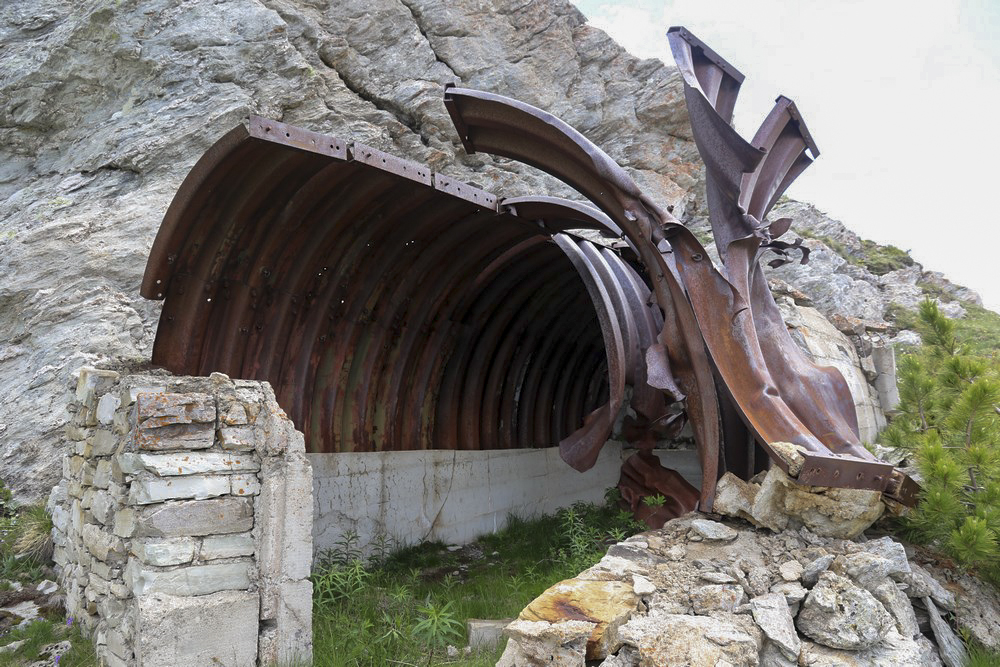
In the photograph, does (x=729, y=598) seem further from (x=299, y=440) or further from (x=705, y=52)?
(x=705, y=52)

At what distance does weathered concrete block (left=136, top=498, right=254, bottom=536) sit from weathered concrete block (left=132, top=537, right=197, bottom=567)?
35 mm

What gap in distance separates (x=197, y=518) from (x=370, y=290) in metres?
3.03

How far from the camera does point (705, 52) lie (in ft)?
19.3

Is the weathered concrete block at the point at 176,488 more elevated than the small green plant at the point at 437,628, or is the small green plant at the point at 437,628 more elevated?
the weathered concrete block at the point at 176,488

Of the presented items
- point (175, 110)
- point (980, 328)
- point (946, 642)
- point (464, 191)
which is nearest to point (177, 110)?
point (175, 110)

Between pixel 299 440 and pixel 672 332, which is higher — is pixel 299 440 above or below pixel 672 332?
below

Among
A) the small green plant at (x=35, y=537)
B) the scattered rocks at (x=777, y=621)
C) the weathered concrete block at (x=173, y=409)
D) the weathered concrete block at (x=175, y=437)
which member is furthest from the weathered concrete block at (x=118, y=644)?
the scattered rocks at (x=777, y=621)

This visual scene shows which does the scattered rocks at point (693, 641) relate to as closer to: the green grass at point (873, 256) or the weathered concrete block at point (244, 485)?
the weathered concrete block at point (244, 485)

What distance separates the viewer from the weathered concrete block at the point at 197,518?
358 cm

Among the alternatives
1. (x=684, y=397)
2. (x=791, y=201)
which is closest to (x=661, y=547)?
(x=684, y=397)

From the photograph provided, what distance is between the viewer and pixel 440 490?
22.9 feet

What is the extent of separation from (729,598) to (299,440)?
2512mm

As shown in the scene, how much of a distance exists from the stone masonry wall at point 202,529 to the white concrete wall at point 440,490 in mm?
1983

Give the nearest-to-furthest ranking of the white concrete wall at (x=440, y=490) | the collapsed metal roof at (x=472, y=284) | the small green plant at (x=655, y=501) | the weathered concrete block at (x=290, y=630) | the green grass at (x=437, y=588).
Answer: the weathered concrete block at (x=290, y=630) < the green grass at (x=437, y=588) < the collapsed metal roof at (x=472, y=284) < the small green plant at (x=655, y=501) < the white concrete wall at (x=440, y=490)
